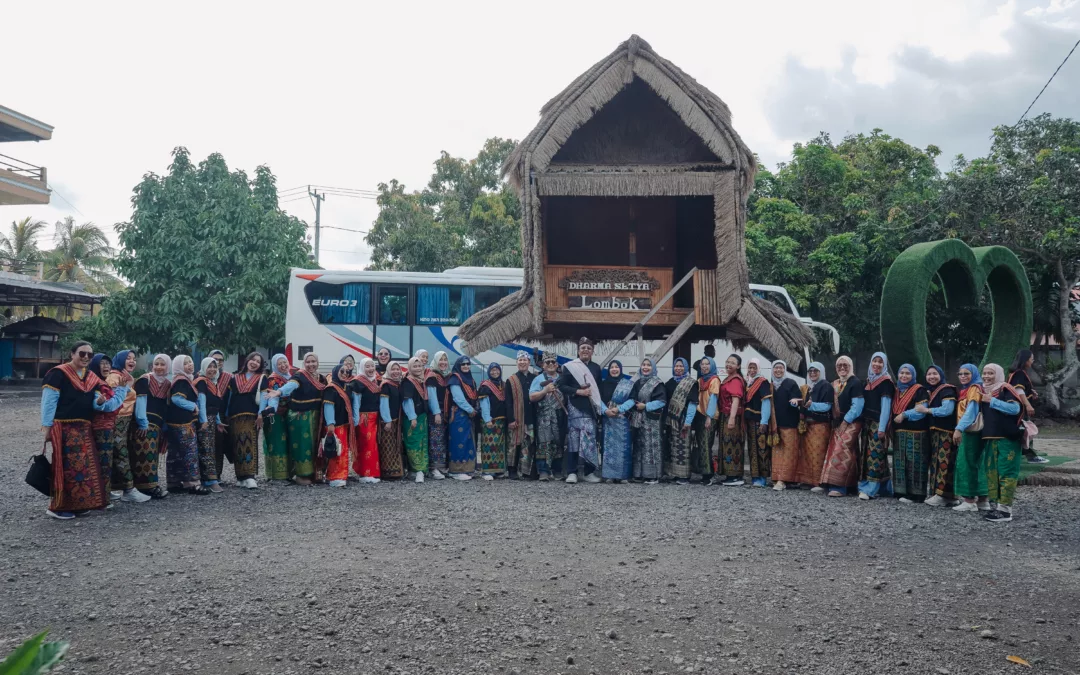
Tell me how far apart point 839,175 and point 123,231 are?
1630 cm

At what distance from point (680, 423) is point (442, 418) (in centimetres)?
251

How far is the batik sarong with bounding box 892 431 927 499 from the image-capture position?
7414mm

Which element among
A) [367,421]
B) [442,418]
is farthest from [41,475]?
[442,418]

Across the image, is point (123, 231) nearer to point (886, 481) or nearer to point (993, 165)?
point (886, 481)

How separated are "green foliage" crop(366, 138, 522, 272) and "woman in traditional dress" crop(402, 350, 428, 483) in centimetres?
1350

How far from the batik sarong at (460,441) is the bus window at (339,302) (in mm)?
5364

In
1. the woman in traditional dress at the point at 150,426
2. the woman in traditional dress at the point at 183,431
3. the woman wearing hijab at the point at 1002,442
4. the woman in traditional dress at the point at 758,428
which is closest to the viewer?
the woman wearing hijab at the point at 1002,442

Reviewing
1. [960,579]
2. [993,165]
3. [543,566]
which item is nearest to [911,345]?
[960,579]

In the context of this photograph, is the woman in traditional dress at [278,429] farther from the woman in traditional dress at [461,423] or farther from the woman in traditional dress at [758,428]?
the woman in traditional dress at [758,428]

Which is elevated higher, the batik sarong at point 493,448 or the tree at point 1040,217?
the tree at point 1040,217

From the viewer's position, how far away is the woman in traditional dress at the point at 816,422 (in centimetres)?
798

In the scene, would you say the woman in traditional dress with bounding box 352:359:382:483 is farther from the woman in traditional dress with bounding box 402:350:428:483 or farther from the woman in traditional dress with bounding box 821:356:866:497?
the woman in traditional dress with bounding box 821:356:866:497

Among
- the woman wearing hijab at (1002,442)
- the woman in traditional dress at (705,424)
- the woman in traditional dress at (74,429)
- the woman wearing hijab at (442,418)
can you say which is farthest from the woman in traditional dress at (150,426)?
the woman wearing hijab at (1002,442)

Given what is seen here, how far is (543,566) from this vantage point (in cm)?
496
